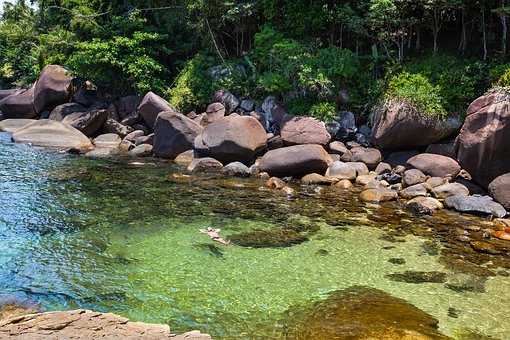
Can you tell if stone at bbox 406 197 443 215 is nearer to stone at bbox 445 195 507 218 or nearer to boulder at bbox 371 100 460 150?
stone at bbox 445 195 507 218

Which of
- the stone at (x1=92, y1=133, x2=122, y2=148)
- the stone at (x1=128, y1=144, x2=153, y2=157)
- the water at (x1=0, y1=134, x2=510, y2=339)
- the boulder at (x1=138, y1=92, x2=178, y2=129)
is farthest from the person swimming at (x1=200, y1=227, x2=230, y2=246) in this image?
the stone at (x1=92, y1=133, x2=122, y2=148)

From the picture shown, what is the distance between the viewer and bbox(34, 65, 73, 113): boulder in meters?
23.8

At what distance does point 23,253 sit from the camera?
29.3ft

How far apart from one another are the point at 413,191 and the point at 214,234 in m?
6.39

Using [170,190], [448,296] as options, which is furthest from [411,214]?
→ [170,190]

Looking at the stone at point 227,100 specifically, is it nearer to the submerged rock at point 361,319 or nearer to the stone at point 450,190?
the stone at point 450,190

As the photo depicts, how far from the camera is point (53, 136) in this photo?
20.9 meters

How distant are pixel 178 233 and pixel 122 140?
38.9 feet

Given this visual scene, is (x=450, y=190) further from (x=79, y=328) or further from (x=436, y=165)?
(x=79, y=328)

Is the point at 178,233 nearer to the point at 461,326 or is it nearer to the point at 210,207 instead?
the point at 210,207

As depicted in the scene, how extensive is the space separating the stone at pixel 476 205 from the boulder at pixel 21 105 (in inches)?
824

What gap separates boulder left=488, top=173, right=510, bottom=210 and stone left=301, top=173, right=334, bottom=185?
15.2ft

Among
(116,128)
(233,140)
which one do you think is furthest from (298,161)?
(116,128)

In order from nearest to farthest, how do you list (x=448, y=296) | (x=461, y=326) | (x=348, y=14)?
(x=461, y=326)
(x=448, y=296)
(x=348, y=14)
